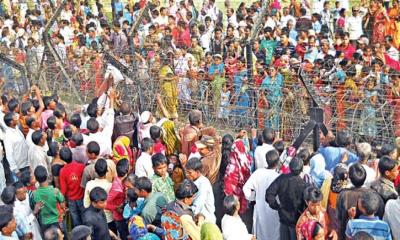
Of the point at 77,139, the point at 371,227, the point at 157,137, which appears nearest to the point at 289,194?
the point at 371,227

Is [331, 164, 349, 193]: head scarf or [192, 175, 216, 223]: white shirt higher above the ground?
[331, 164, 349, 193]: head scarf

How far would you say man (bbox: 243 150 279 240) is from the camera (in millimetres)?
7547

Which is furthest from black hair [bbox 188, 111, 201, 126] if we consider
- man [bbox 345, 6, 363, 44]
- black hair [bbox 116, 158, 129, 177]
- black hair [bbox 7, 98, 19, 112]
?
man [bbox 345, 6, 363, 44]

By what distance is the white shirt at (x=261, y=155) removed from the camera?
8.11 metres

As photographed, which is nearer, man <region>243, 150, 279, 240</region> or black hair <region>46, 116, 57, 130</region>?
man <region>243, 150, 279, 240</region>

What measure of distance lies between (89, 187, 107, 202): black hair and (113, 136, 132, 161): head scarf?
1.62 m

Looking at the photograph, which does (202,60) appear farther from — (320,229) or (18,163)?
(320,229)

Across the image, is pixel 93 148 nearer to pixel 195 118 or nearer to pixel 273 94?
pixel 195 118

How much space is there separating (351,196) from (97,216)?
2360mm

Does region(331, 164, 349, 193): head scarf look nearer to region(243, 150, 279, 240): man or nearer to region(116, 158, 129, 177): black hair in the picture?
region(243, 150, 279, 240): man

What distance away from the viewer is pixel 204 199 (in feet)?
24.2

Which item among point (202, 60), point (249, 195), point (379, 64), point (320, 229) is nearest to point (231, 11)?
point (202, 60)

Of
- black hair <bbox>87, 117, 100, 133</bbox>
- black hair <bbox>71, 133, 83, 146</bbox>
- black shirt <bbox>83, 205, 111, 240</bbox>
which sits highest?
black hair <bbox>87, 117, 100, 133</bbox>

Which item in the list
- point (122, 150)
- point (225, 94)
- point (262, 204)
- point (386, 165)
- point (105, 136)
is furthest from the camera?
point (225, 94)
